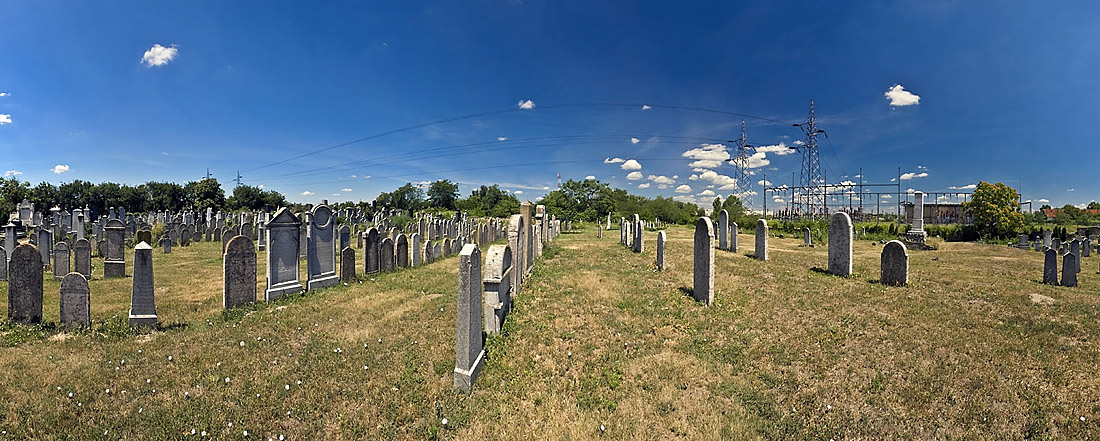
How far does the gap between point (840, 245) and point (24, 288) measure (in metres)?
17.4

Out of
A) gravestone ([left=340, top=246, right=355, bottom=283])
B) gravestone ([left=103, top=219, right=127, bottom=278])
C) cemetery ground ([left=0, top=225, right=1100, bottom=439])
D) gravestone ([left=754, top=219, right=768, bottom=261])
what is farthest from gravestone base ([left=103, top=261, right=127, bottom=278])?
gravestone ([left=754, top=219, right=768, bottom=261])

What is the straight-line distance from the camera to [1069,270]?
32.7 ft

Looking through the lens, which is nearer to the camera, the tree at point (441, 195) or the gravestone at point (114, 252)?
the gravestone at point (114, 252)

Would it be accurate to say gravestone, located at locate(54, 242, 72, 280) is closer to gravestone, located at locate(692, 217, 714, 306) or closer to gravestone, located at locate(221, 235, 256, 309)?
gravestone, located at locate(221, 235, 256, 309)

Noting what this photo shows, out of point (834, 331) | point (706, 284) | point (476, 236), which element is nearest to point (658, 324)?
point (706, 284)

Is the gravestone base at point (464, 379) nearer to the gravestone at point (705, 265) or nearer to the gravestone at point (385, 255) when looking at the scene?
the gravestone at point (705, 265)

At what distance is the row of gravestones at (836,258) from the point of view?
28.5ft

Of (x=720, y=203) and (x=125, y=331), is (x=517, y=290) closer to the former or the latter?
(x=125, y=331)

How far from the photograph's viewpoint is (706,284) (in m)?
8.59

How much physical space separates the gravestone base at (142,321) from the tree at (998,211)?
134 feet

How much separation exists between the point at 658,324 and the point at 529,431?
374 centimetres

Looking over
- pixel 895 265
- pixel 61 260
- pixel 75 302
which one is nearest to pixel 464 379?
pixel 75 302

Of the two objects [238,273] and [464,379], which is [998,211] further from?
[238,273]

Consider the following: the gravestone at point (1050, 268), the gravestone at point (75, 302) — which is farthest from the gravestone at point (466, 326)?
the gravestone at point (1050, 268)
